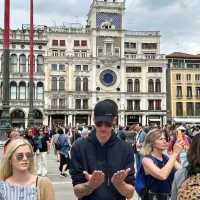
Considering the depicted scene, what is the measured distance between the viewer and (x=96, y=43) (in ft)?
250

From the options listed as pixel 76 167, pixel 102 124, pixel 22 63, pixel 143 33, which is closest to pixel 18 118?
pixel 22 63

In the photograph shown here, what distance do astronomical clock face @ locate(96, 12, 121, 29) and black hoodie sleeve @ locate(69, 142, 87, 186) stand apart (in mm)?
73663

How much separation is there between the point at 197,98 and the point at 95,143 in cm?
7703

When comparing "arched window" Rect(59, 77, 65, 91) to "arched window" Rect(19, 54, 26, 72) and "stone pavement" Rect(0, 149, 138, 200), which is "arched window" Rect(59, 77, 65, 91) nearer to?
"arched window" Rect(19, 54, 26, 72)

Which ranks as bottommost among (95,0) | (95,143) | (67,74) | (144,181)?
(144,181)

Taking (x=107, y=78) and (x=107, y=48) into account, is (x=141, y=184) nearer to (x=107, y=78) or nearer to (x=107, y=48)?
(x=107, y=78)

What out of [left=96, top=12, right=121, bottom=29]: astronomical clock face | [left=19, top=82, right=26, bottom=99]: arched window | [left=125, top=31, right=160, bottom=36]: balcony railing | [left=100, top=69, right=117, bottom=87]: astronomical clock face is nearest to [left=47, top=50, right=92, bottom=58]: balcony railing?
[left=100, top=69, right=117, bottom=87]: astronomical clock face

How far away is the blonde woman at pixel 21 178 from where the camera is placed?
156 inches

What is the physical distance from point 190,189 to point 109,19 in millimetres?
74978

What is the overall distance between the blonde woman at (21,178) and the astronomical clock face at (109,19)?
7377cm

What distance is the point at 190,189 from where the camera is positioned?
11.5ft

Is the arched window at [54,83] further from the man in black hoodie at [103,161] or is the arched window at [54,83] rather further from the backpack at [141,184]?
the man in black hoodie at [103,161]

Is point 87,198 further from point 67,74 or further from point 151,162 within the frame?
point 67,74

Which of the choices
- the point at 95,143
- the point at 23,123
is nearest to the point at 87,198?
the point at 95,143
